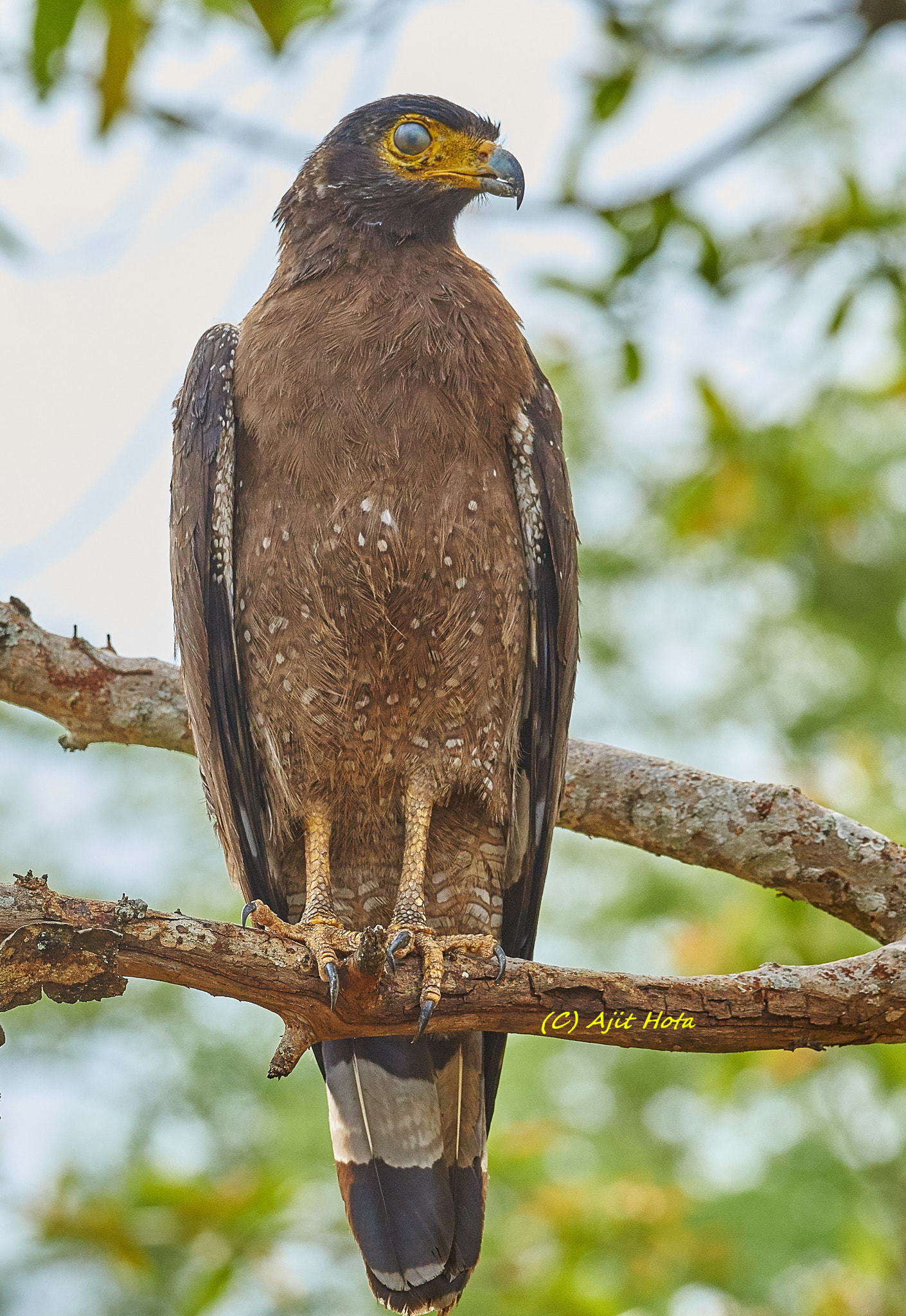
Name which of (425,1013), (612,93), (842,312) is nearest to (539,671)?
(425,1013)

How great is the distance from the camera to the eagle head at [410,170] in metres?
4.44

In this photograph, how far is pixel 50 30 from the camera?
2838 millimetres

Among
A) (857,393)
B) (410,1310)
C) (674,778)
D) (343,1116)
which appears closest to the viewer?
(410,1310)

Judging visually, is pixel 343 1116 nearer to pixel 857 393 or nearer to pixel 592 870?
pixel 857 393

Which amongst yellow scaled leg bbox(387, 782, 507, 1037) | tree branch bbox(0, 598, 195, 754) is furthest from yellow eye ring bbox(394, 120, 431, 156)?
yellow scaled leg bbox(387, 782, 507, 1037)

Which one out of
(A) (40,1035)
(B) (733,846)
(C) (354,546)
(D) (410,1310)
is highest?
(A) (40,1035)

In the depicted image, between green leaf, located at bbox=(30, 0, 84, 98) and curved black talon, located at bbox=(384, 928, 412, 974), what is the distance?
2342 mm

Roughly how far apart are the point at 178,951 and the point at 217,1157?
24.8 feet

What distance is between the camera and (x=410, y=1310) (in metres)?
3.72

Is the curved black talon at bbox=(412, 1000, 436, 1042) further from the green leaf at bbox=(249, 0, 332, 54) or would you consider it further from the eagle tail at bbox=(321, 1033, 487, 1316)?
the green leaf at bbox=(249, 0, 332, 54)

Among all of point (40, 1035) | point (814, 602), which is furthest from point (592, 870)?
point (40, 1035)

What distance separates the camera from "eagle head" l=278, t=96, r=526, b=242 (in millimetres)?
4438

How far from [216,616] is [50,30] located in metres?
1.89

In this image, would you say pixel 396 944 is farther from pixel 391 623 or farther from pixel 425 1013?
pixel 391 623
